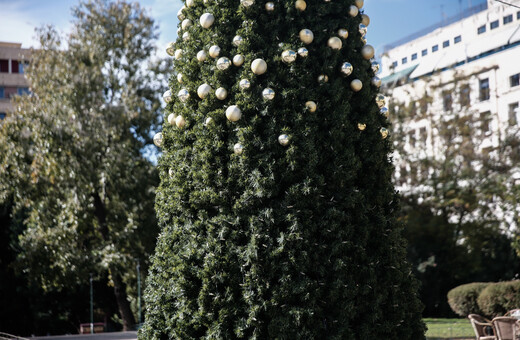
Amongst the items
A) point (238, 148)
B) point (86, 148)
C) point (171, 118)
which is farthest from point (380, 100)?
point (86, 148)

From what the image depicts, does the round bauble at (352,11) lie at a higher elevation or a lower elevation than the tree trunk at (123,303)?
higher

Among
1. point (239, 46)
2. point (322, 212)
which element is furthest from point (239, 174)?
point (239, 46)

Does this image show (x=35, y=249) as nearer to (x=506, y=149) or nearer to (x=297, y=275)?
(x=297, y=275)

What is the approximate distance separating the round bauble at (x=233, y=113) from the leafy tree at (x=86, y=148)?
14.1 m

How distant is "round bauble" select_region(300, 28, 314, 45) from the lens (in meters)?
4.25

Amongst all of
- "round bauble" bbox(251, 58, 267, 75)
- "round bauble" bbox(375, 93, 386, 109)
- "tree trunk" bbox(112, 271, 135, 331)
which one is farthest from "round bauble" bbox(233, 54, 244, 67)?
"tree trunk" bbox(112, 271, 135, 331)

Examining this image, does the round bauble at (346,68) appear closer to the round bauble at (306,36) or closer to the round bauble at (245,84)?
the round bauble at (306,36)

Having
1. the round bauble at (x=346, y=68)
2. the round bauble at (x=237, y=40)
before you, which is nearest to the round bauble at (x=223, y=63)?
the round bauble at (x=237, y=40)

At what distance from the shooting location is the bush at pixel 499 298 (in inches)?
677

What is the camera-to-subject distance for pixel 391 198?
14.7 ft

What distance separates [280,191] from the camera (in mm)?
4145

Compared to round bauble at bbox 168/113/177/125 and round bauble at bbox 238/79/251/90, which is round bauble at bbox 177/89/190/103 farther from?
round bauble at bbox 238/79/251/90

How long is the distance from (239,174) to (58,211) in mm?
16053

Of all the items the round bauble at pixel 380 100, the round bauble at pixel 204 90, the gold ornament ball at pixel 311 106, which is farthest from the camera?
the round bauble at pixel 380 100
